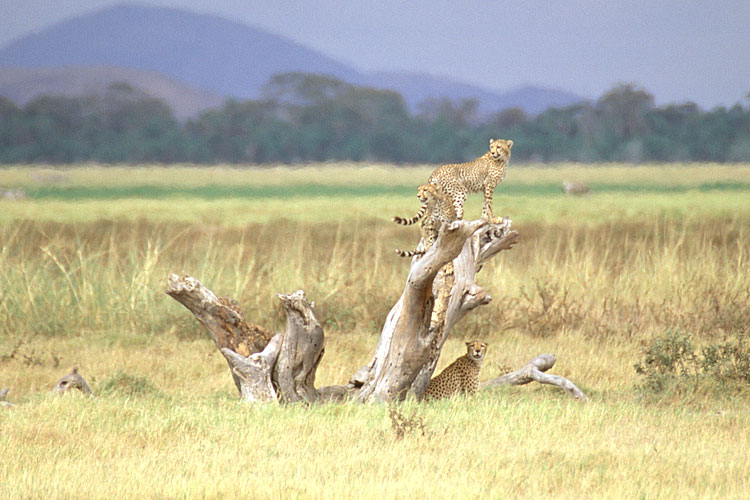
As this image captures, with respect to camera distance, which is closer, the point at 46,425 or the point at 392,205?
the point at 46,425

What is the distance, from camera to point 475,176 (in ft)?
21.4

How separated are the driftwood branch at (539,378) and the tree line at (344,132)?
29.5 meters

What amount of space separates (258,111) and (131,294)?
4137cm

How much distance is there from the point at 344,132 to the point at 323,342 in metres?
42.0

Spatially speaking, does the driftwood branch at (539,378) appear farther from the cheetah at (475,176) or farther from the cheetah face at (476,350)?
the cheetah at (475,176)

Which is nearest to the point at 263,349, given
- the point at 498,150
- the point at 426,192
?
the point at 426,192

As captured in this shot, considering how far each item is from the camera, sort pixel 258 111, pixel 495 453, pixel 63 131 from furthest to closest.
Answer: pixel 258 111 → pixel 63 131 → pixel 495 453

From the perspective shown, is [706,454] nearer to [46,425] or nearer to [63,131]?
[46,425]

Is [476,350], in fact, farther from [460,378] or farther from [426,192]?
[426,192]

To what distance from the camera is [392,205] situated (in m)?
24.4

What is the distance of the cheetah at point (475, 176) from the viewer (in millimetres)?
6348

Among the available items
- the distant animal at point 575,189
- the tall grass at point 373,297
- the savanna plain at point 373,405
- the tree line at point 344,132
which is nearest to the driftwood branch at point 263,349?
the savanna plain at point 373,405

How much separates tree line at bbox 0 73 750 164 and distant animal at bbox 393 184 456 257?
100 feet

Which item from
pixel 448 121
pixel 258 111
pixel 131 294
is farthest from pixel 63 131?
pixel 131 294
